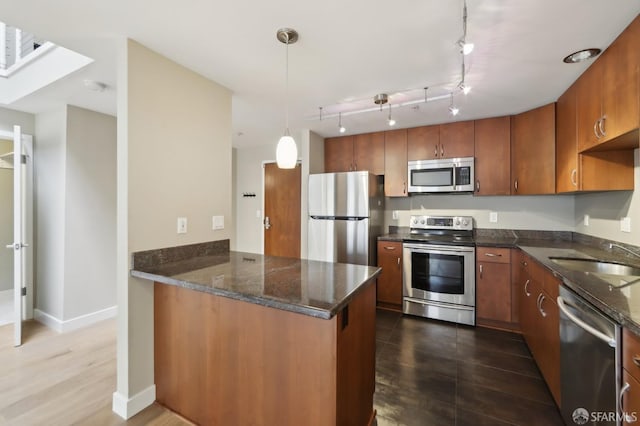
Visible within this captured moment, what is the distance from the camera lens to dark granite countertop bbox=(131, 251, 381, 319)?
1.18 metres

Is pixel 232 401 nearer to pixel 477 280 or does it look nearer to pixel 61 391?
pixel 61 391

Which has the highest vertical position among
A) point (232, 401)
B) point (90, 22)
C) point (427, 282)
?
point (90, 22)

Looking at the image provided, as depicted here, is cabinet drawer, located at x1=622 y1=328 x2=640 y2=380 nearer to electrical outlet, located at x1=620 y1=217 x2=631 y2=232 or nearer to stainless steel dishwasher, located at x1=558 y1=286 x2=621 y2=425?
stainless steel dishwasher, located at x1=558 y1=286 x2=621 y2=425

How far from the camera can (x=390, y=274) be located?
136 inches

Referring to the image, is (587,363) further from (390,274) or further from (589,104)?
(390,274)

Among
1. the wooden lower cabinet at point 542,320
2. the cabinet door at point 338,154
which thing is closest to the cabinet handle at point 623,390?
the wooden lower cabinet at point 542,320

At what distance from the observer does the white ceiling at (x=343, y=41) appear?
1469 millimetres

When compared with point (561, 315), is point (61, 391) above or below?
below

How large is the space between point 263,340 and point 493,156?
325cm

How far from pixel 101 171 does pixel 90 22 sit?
2066mm

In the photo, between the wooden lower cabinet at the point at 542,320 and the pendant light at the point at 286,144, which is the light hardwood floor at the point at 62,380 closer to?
the pendant light at the point at 286,144

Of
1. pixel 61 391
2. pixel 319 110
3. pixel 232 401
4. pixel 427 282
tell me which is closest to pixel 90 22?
pixel 319 110

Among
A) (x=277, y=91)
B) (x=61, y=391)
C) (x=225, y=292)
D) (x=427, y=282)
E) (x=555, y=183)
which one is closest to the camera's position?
(x=225, y=292)

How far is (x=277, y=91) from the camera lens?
2516mm
